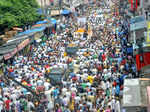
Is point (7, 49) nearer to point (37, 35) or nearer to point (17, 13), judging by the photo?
point (37, 35)

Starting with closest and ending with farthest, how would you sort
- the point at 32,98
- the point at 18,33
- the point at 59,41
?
the point at 32,98
the point at 59,41
the point at 18,33

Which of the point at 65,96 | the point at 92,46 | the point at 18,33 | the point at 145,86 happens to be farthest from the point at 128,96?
the point at 18,33

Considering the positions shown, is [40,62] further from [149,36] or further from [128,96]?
[128,96]

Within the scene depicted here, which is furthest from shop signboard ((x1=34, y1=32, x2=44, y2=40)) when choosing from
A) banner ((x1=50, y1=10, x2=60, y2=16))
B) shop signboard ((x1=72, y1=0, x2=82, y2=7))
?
shop signboard ((x1=72, y1=0, x2=82, y2=7))

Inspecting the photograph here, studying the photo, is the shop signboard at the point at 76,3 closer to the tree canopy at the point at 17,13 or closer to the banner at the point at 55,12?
the banner at the point at 55,12

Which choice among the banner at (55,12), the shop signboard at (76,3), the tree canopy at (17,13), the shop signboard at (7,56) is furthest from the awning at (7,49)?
the shop signboard at (76,3)
